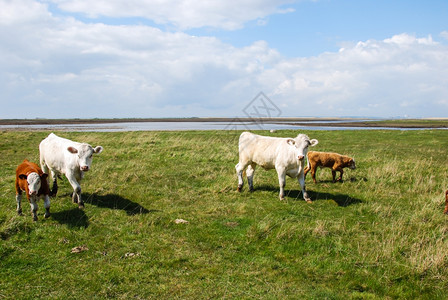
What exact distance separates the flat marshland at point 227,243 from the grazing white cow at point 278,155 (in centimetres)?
73

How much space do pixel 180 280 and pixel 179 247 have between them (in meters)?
1.19

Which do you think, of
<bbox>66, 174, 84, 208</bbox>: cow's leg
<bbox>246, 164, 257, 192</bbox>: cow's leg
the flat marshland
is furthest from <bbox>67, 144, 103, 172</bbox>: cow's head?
Answer: <bbox>246, 164, 257, 192</bbox>: cow's leg

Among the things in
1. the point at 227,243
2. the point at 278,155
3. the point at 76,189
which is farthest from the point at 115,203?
the point at 278,155

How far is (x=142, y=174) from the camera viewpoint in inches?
493

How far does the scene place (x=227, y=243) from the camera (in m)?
6.48

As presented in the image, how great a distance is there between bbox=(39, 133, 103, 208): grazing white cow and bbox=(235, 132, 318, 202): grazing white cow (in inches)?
189

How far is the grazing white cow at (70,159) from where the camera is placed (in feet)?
28.3

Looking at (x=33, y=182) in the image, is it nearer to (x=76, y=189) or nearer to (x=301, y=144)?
(x=76, y=189)

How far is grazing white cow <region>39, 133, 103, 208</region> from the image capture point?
863 centimetres

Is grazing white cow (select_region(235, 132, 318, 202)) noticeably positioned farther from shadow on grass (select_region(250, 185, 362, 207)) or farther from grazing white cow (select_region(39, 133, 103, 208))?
grazing white cow (select_region(39, 133, 103, 208))

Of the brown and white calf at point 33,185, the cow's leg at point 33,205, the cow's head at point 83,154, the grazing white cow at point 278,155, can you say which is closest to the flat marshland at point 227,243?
the cow's leg at point 33,205

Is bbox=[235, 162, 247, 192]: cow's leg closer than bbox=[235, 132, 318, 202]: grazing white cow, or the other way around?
bbox=[235, 132, 318, 202]: grazing white cow

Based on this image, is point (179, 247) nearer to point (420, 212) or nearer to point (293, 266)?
point (293, 266)

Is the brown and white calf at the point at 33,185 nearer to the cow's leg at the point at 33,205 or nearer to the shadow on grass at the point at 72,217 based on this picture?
the cow's leg at the point at 33,205
